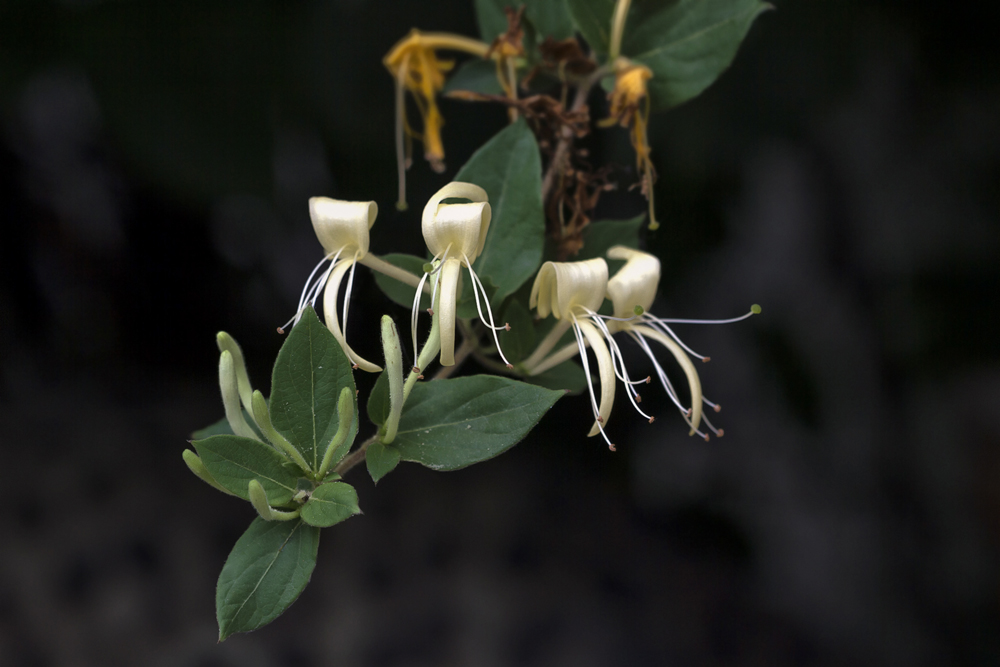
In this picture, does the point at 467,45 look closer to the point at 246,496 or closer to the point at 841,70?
the point at 246,496

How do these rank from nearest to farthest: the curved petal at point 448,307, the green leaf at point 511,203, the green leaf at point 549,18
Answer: the curved petal at point 448,307, the green leaf at point 511,203, the green leaf at point 549,18

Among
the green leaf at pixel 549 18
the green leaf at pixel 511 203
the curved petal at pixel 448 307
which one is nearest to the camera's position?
the curved petal at pixel 448 307

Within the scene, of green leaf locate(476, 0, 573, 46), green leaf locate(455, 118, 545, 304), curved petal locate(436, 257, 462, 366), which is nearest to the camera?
curved petal locate(436, 257, 462, 366)

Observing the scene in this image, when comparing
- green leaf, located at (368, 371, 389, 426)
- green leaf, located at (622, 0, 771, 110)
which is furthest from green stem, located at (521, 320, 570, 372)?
green leaf, located at (622, 0, 771, 110)

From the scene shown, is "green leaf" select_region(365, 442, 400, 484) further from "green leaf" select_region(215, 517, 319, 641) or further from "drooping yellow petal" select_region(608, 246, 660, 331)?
"drooping yellow petal" select_region(608, 246, 660, 331)

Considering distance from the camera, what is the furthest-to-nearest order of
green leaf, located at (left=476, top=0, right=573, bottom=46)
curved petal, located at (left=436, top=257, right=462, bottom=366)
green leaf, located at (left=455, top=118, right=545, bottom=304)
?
green leaf, located at (left=476, top=0, right=573, bottom=46)
green leaf, located at (left=455, top=118, right=545, bottom=304)
curved petal, located at (left=436, top=257, right=462, bottom=366)

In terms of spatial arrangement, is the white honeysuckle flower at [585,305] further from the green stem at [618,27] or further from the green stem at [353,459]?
the green stem at [618,27]

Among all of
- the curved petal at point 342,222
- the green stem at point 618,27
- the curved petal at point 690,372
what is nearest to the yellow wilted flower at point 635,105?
the green stem at point 618,27

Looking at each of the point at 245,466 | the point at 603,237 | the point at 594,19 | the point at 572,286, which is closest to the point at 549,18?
the point at 594,19
